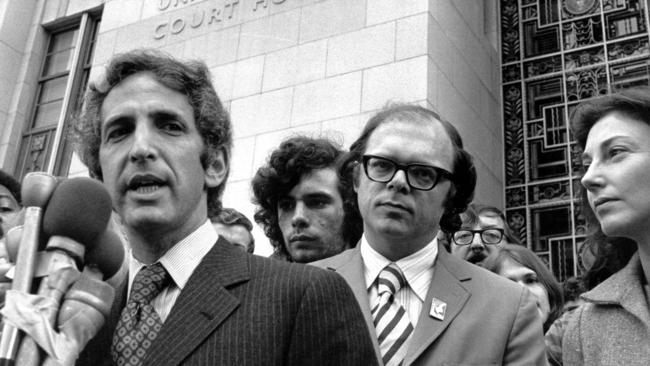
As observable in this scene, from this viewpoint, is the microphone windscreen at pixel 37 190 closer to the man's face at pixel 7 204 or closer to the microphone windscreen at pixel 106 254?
the microphone windscreen at pixel 106 254

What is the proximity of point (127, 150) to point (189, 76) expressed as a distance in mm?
392

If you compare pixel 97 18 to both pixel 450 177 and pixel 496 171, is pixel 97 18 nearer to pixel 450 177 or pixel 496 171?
pixel 496 171

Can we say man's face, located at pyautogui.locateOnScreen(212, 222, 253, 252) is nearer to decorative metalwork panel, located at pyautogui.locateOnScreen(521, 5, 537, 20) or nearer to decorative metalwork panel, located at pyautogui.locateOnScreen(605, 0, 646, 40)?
decorative metalwork panel, located at pyautogui.locateOnScreen(605, 0, 646, 40)

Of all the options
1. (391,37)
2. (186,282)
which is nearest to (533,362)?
(186,282)

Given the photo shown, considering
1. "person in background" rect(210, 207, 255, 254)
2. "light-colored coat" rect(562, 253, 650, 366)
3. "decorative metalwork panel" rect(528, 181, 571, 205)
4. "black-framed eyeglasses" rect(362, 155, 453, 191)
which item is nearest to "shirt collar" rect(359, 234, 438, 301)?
"black-framed eyeglasses" rect(362, 155, 453, 191)

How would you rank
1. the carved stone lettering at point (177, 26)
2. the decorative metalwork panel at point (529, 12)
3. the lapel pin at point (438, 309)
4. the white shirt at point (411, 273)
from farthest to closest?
the carved stone lettering at point (177, 26) → the decorative metalwork panel at point (529, 12) → the white shirt at point (411, 273) → the lapel pin at point (438, 309)

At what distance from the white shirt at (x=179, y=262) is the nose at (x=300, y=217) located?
169cm

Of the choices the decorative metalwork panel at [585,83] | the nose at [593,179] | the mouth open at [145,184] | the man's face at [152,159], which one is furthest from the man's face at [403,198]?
the decorative metalwork panel at [585,83]

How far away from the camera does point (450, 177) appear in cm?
304

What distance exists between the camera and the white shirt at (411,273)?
9.21 ft

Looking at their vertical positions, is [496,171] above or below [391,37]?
below

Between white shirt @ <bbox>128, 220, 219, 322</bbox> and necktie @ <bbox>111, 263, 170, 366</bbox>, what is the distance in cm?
2

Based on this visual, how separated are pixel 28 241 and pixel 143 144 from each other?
80cm

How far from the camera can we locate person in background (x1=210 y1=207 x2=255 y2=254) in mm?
4754
